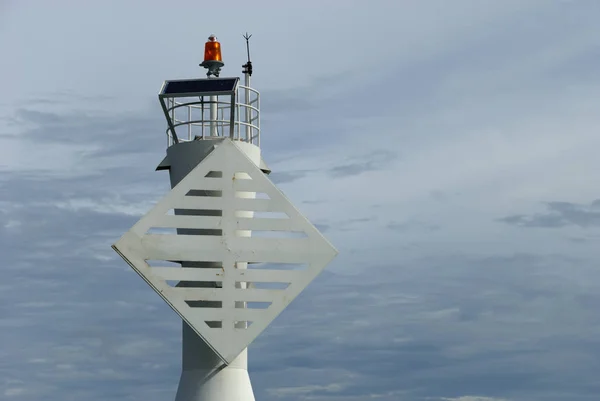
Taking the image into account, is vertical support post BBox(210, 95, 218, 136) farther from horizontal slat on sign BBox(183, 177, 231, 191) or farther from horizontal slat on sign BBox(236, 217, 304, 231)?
horizontal slat on sign BBox(236, 217, 304, 231)

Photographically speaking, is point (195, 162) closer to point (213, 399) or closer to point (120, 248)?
point (120, 248)

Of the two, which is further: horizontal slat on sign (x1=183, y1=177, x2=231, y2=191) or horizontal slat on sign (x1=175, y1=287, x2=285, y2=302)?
horizontal slat on sign (x1=183, y1=177, x2=231, y2=191)

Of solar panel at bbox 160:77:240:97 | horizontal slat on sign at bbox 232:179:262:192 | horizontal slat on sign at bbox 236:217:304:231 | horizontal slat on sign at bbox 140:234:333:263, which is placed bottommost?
horizontal slat on sign at bbox 140:234:333:263

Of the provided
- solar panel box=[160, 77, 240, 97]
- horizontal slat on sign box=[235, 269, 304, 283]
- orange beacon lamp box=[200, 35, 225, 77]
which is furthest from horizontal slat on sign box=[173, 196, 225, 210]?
orange beacon lamp box=[200, 35, 225, 77]

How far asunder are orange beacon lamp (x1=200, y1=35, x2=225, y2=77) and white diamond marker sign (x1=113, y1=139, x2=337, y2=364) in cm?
304

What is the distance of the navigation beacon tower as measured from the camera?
33812 mm

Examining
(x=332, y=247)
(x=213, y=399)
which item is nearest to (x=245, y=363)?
(x=213, y=399)

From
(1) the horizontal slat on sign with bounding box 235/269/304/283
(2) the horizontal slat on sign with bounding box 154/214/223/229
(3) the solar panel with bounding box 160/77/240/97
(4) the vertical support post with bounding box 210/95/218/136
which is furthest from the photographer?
(4) the vertical support post with bounding box 210/95/218/136

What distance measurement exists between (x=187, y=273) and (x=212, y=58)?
6.81 m

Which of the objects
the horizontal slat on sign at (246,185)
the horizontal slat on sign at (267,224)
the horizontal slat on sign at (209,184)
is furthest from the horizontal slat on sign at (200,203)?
the horizontal slat on sign at (267,224)

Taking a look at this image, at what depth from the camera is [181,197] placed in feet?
112

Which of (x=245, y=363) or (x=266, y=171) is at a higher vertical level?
(x=266, y=171)

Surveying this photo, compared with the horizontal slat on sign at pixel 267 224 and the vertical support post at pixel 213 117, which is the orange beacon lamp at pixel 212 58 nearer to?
the vertical support post at pixel 213 117

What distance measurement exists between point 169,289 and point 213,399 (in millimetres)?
3360
